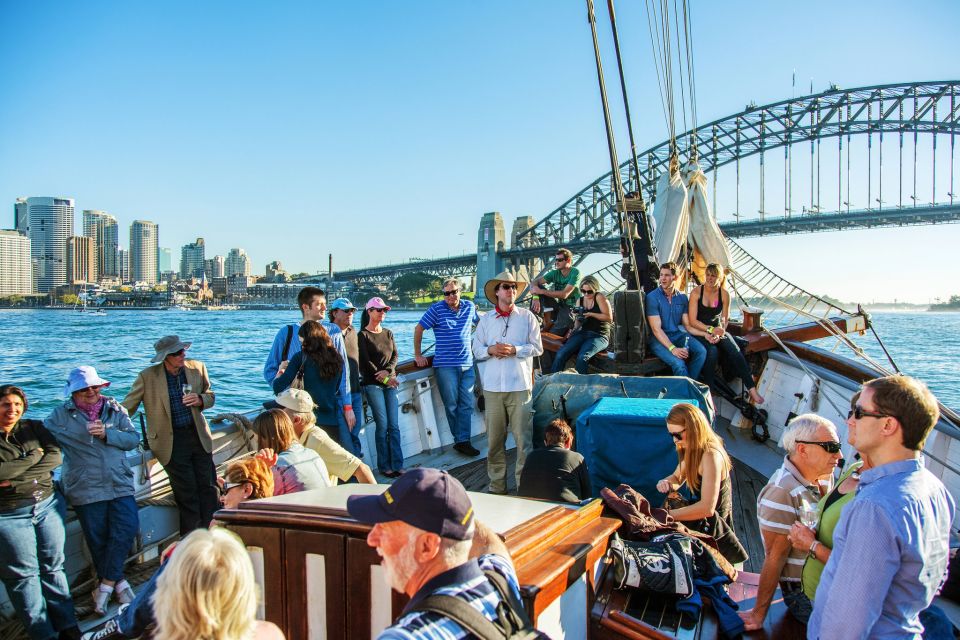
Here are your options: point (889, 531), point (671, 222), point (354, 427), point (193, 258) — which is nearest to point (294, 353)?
point (354, 427)

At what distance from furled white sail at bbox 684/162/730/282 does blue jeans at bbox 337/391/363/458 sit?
13.0ft

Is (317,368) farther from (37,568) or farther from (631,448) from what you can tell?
(631,448)

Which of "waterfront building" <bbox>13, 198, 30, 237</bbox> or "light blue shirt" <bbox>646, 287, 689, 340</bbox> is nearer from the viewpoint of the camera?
"light blue shirt" <bbox>646, 287, 689, 340</bbox>

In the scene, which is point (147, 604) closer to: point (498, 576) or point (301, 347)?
point (498, 576)

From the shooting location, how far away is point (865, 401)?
4.80 ft

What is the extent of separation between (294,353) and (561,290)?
104 inches

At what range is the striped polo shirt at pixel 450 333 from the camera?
15.7ft

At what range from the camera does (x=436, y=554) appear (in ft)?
3.82

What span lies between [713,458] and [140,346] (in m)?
27.9

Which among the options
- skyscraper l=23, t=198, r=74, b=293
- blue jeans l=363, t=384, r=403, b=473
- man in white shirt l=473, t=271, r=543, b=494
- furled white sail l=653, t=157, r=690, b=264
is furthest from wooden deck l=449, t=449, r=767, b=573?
skyscraper l=23, t=198, r=74, b=293

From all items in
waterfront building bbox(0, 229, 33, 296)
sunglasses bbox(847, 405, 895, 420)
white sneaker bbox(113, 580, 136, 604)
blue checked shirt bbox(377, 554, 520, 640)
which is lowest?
white sneaker bbox(113, 580, 136, 604)

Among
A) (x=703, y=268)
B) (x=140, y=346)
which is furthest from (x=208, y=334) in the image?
(x=703, y=268)

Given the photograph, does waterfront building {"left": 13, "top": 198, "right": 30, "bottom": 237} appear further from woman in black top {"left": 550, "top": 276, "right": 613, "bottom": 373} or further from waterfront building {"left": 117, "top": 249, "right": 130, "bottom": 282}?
woman in black top {"left": 550, "top": 276, "right": 613, "bottom": 373}

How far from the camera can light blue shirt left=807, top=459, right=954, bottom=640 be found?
4.35 feet
